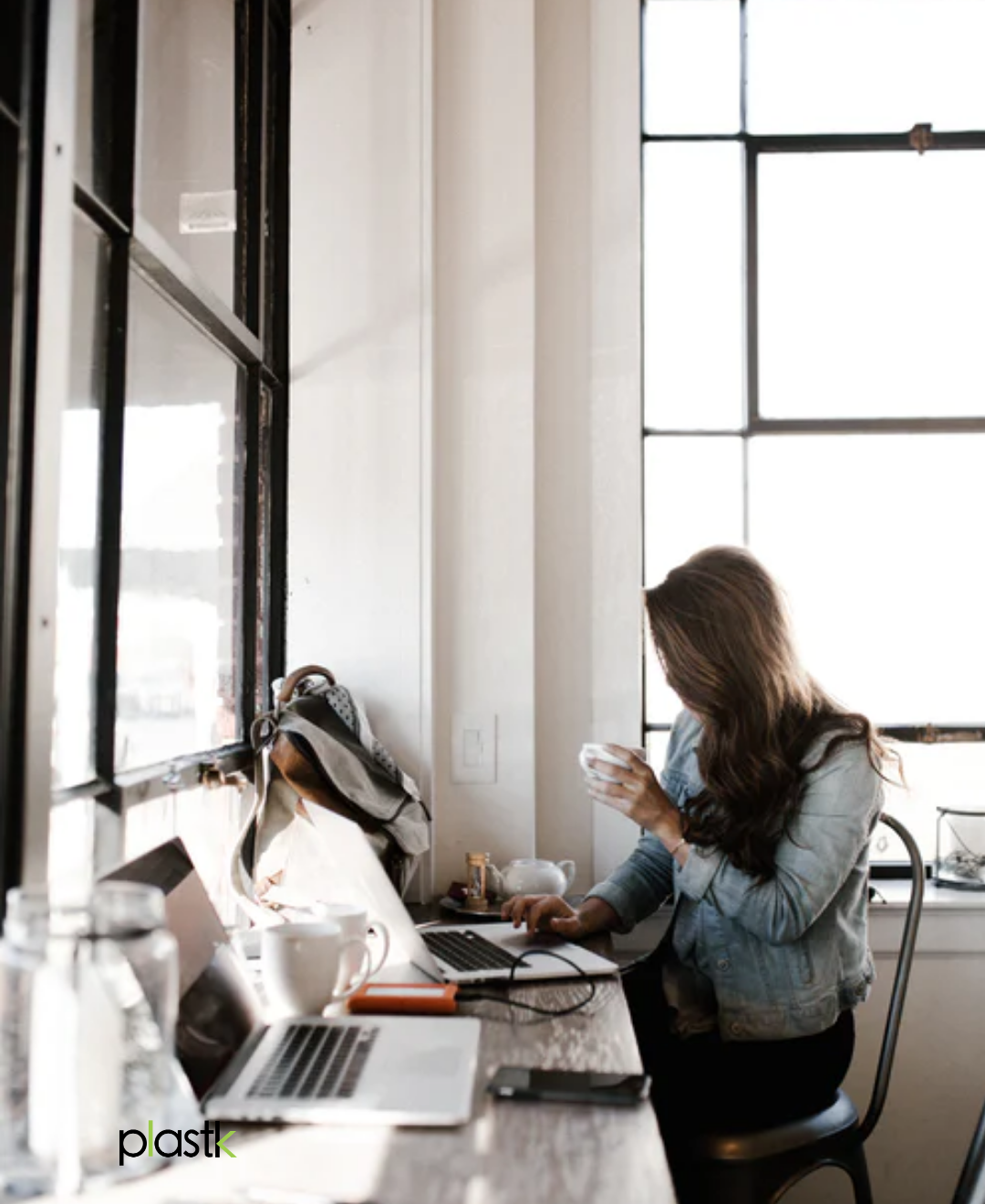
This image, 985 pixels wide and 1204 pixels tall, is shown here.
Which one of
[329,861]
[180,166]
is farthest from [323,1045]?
[180,166]

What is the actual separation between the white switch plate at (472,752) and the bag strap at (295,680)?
1.26 feet

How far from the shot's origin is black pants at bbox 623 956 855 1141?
5.67 ft

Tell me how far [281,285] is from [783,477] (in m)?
1.20

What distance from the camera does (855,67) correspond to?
2773mm

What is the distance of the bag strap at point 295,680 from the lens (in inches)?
81.3

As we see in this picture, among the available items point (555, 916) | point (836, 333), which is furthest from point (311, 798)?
point (836, 333)

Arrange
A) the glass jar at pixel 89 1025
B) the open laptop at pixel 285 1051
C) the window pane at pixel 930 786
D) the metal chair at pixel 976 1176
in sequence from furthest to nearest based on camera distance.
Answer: the window pane at pixel 930 786 < the metal chair at pixel 976 1176 < the open laptop at pixel 285 1051 < the glass jar at pixel 89 1025

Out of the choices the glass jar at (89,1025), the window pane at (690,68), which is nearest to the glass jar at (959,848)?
the window pane at (690,68)

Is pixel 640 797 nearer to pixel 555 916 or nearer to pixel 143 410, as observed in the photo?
pixel 555 916

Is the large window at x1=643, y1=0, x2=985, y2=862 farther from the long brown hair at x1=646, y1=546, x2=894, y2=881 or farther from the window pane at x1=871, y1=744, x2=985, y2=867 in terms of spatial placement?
the long brown hair at x1=646, y1=546, x2=894, y2=881

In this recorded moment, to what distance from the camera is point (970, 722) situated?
2711 mm

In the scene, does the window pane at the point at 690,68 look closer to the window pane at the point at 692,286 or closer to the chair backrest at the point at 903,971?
the window pane at the point at 692,286

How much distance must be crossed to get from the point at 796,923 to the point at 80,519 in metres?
1.15

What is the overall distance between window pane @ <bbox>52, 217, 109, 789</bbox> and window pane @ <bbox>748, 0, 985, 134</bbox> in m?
1.92
